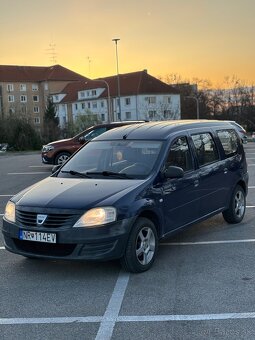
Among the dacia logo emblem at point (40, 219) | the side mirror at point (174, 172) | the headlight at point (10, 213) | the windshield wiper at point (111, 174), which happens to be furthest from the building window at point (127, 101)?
the dacia logo emblem at point (40, 219)

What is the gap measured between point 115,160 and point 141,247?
1.32m

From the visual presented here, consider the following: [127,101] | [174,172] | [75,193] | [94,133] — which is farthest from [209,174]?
[127,101]

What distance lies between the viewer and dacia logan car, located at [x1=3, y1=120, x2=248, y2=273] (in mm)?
5184

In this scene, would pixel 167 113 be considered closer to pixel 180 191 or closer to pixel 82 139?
pixel 82 139

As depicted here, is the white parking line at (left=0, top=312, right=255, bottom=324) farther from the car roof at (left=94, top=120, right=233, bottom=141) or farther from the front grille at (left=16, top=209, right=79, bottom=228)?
the car roof at (left=94, top=120, right=233, bottom=141)

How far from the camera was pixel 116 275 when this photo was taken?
5469 mm

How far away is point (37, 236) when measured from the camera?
528 centimetres

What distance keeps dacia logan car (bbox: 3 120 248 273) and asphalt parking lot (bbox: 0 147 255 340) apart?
33 centimetres

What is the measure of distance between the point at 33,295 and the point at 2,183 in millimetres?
9959

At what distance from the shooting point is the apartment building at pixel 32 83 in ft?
397

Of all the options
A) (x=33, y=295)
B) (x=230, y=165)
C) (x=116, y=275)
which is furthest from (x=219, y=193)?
(x=33, y=295)

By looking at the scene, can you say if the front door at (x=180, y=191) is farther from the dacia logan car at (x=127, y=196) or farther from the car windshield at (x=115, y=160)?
the car windshield at (x=115, y=160)

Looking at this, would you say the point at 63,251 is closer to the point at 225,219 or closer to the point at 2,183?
the point at 225,219

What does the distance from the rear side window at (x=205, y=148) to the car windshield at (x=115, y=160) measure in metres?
0.80
